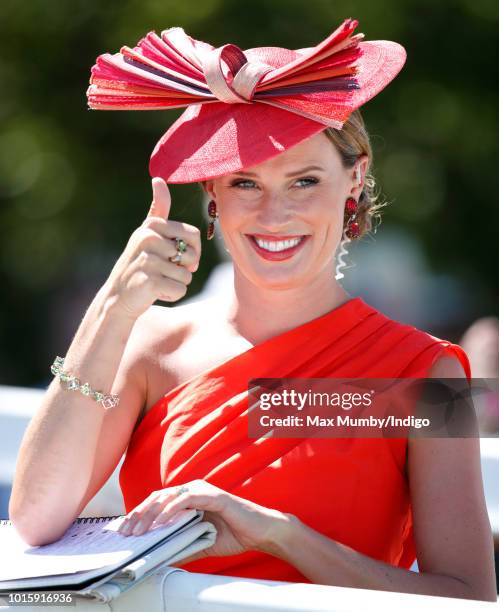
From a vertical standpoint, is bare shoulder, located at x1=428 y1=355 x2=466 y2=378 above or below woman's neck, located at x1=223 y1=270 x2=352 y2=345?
below

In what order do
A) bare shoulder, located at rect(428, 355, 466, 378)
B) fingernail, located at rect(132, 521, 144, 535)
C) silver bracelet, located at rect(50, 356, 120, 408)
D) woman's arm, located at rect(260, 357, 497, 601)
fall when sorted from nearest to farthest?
1. fingernail, located at rect(132, 521, 144, 535)
2. woman's arm, located at rect(260, 357, 497, 601)
3. silver bracelet, located at rect(50, 356, 120, 408)
4. bare shoulder, located at rect(428, 355, 466, 378)

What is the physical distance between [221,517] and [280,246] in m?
0.60

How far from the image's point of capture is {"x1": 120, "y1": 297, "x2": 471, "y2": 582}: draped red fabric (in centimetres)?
213

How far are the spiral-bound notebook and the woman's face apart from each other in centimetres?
61

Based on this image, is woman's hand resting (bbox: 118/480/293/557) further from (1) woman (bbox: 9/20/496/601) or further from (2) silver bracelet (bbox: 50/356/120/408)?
(2) silver bracelet (bbox: 50/356/120/408)

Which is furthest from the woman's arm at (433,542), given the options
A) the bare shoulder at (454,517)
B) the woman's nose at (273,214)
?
the woman's nose at (273,214)

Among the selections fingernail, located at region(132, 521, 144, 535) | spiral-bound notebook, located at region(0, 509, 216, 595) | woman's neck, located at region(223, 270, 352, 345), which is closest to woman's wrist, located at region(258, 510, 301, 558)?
spiral-bound notebook, located at region(0, 509, 216, 595)

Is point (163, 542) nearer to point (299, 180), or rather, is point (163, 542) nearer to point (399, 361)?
point (399, 361)

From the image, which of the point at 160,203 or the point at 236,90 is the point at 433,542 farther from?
the point at 236,90

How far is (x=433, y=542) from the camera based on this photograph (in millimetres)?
2064

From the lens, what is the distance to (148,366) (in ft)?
7.79

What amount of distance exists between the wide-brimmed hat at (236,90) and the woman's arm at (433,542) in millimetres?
669

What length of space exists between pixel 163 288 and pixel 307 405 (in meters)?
0.40

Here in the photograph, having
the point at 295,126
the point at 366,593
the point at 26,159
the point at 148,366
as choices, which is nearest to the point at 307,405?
the point at 148,366
